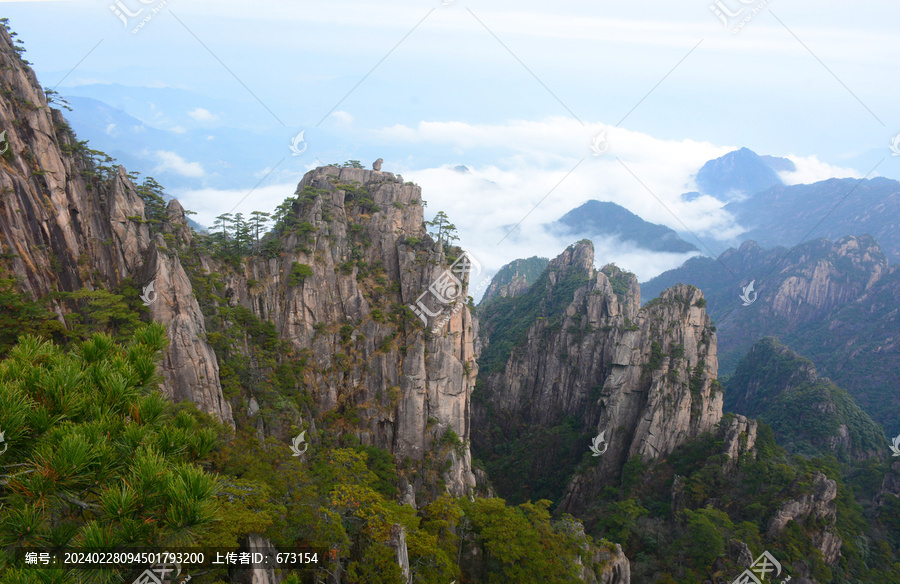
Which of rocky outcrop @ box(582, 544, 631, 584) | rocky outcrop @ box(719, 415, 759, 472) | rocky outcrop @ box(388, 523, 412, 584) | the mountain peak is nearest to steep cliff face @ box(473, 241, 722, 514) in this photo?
the mountain peak

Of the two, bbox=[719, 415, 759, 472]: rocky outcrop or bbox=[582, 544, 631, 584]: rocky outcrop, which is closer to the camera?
bbox=[582, 544, 631, 584]: rocky outcrop

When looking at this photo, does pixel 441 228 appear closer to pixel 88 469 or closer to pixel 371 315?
pixel 371 315

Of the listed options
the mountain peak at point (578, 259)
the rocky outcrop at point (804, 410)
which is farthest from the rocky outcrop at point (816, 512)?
the mountain peak at point (578, 259)

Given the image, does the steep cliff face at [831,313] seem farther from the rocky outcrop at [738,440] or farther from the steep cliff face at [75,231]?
the steep cliff face at [75,231]

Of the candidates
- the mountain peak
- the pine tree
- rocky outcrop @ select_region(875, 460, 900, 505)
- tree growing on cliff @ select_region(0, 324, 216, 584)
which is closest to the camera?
tree growing on cliff @ select_region(0, 324, 216, 584)

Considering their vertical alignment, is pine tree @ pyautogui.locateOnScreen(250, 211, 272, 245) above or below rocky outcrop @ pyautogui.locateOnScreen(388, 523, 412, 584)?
above

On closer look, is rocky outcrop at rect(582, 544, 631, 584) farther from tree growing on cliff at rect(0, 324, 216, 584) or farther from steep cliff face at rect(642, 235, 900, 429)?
steep cliff face at rect(642, 235, 900, 429)
